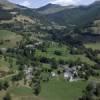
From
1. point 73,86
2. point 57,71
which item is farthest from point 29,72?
point 73,86

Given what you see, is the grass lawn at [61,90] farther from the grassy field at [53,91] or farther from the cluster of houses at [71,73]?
the cluster of houses at [71,73]

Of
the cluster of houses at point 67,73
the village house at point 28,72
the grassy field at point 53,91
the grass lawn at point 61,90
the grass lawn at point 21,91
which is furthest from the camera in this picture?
the cluster of houses at point 67,73

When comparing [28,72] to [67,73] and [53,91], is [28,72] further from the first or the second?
[53,91]

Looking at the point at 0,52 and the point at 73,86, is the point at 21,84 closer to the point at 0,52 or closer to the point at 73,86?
the point at 73,86

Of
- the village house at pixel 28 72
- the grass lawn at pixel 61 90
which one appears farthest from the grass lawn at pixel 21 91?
the village house at pixel 28 72

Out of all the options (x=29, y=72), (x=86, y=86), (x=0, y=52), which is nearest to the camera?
(x=86, y=86)

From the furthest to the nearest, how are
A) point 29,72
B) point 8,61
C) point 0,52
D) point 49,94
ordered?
point 0,52, point 8,61, point 29,72, point 49,94

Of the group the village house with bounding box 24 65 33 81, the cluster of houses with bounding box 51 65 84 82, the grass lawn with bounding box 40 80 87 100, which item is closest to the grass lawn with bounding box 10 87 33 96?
the grass lawn with bounding box 40 80 87 100

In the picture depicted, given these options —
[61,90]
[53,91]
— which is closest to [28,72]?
[61,90]
